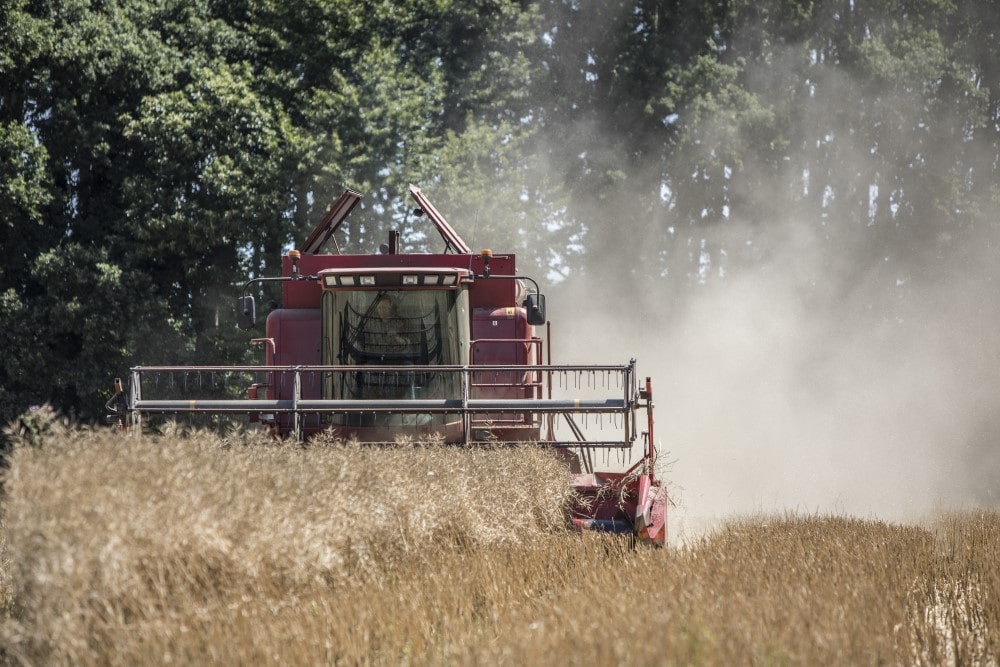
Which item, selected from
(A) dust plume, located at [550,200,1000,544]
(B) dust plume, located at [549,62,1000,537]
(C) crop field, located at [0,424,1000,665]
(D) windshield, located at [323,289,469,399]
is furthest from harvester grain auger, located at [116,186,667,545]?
(B) dust plume, located at [549,62,1000,537]

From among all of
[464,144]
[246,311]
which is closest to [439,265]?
[246,311]

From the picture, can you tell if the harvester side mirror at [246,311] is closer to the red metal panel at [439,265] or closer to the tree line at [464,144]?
the red metal panel at [439,265]

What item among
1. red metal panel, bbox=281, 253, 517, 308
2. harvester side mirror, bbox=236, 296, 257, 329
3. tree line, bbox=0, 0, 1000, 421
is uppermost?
tree line, bbox=0, 0, 1000, 421

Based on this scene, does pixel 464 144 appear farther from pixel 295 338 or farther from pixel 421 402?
pixel 421 402

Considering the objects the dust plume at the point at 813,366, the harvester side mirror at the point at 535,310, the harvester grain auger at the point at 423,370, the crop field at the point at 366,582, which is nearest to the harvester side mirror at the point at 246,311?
the harvester grain auger at the point at 423,370

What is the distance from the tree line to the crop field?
13.8 metres

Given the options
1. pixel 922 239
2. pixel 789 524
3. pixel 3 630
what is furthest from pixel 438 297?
pixel 922 239

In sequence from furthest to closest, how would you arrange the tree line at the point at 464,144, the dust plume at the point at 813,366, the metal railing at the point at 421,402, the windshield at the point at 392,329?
the dust plume at the point at 813,366 → the tree line at the point at 464,144 → the windshield at the point at 392,329 → the metal railing at the point at 421,402

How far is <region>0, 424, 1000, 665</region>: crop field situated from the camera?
430cm

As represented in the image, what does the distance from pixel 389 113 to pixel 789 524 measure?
511 inches

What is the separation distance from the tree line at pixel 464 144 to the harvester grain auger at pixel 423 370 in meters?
9.30

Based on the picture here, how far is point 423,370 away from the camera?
8695 millimetres

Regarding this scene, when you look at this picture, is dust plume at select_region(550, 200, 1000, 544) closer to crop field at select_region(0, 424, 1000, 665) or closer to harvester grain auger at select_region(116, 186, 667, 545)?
harvester grain auger at select_region(116, 186, 667, 545)

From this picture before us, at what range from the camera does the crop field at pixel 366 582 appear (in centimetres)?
430
